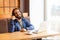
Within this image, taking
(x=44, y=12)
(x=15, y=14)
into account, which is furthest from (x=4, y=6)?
(x=44, y=12)

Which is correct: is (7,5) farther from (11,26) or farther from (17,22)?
(11,26)

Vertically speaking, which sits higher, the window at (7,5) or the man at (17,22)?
the window at (7,5)

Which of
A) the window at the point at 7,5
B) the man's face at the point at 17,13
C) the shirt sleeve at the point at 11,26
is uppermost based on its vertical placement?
the window at the point at 7,5

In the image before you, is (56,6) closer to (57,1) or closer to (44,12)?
(57,1)

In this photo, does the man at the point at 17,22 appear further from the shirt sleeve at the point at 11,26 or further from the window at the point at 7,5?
the window at the point at 7,5

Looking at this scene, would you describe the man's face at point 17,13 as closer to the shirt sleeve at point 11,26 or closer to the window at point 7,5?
the shirt sleeve at point 11,26

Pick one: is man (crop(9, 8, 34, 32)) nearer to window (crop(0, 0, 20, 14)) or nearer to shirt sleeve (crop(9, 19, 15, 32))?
shirt sleeve (crop(9, 19, 15, 32))

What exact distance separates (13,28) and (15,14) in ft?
0.96

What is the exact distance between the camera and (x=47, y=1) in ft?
13.6

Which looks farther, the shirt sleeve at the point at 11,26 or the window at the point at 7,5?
the window at the point at 7,5

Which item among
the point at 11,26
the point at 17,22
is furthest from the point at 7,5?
the point at 11,26

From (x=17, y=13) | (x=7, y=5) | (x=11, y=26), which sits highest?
(x=7, y=5)

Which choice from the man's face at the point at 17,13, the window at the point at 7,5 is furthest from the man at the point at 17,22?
the window at the point at 7,5

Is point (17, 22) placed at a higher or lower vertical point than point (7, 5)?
lower
